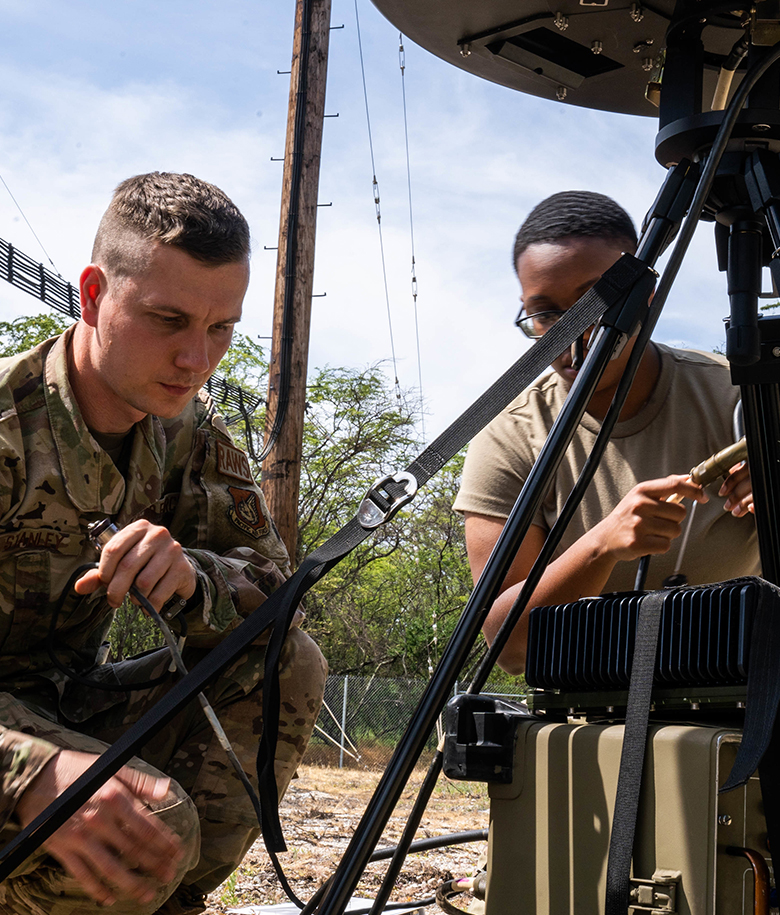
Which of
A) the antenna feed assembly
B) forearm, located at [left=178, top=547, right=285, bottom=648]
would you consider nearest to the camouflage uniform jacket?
forearm, located at [left=178, top=547, right=285, bottom=648]

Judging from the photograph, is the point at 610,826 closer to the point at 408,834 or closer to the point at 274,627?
the point at 408,834

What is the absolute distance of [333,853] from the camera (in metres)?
4.50

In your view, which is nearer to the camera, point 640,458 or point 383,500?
point 383,500

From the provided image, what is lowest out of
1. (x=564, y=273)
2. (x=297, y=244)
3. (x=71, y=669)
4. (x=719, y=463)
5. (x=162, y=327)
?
(x=71, y=669)

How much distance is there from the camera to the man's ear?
70.6 inches

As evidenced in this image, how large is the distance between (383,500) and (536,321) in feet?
3.49

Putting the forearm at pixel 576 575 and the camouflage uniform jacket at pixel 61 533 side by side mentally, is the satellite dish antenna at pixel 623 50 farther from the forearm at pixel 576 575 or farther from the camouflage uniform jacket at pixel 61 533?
the camouflage uniform jacket at pixel 61 533

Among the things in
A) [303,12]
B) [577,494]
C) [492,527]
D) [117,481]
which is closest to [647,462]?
[492,527]

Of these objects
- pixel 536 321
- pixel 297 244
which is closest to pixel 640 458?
pixel 536 321

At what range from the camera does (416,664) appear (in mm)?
19703

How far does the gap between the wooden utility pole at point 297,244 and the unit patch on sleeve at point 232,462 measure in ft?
19.1

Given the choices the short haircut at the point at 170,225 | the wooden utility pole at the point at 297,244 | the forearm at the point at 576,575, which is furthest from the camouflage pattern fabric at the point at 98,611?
the wooden utility pole at the point at 297,244

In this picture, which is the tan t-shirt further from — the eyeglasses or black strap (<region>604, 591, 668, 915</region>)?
black strap (<region>604, 591, 668, 915</region>)

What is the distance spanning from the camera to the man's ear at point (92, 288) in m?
1.79
